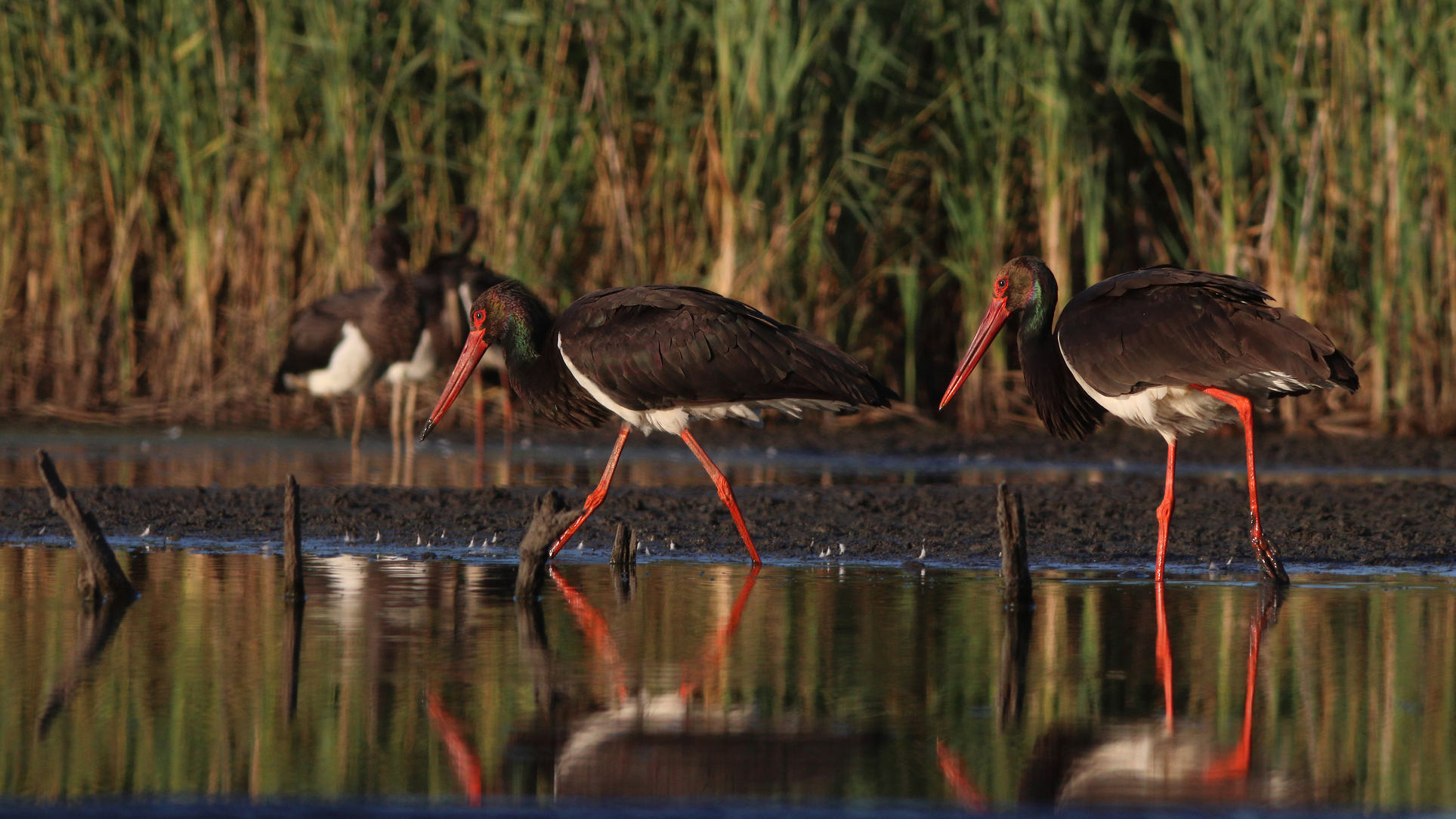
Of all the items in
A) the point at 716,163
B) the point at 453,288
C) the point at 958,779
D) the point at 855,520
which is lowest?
the point at 958,779

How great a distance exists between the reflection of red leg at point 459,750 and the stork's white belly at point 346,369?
8236 mm

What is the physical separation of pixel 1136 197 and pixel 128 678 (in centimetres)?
1030

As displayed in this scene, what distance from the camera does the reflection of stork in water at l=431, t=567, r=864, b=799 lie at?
4.30 m

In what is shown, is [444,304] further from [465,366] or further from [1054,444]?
[465,366]

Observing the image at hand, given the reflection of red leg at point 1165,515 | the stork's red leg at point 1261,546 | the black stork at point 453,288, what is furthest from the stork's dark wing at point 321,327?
the stork's red leg at point 1261,546

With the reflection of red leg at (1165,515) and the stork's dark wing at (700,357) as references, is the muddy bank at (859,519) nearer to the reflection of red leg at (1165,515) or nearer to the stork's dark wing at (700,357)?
the reflection of red leg at (1165,515)

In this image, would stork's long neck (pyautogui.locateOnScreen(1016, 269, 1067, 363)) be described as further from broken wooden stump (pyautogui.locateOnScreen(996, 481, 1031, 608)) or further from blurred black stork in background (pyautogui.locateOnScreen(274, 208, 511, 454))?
blurred black stork in background (pyautogui.locateOnScreen(274, 208, 511, 454))

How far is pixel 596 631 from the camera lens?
626 centimetres

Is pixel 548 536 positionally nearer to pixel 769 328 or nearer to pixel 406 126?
pixel 769 328

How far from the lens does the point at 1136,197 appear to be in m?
14.3

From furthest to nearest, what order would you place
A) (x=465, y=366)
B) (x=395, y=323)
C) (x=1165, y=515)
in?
1. (x=395, y=323)
2. (x=465, y=366)
3. (x=1165, y=515)

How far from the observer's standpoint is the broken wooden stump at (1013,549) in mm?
6555

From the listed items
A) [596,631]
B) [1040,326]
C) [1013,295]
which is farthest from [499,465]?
[596,631]

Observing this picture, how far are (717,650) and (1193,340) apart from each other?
2.76 meters
